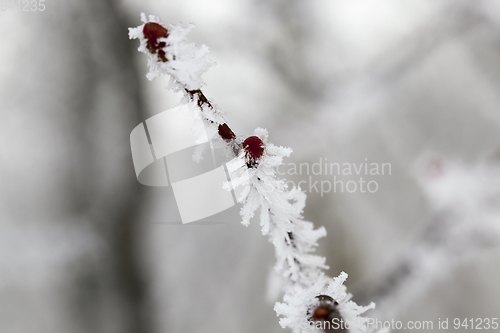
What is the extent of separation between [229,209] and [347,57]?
222mm

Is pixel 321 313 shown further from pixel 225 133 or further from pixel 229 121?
pixel 229 121

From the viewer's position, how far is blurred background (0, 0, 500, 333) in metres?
0.31

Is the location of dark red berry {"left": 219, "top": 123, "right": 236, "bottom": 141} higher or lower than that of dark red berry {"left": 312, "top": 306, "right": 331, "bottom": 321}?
higher

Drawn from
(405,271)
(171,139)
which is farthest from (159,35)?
(405,271)

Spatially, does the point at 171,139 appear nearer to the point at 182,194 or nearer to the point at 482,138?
the point at 182,194

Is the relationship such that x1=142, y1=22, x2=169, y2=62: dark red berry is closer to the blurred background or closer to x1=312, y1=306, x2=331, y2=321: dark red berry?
x1=312, y1=306, x2=331, y2=321: dark red berry

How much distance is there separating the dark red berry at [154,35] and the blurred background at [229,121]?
0.78ft

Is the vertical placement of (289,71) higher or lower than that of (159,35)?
higher

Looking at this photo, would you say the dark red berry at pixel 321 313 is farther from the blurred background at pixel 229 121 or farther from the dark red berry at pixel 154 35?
the blurred background at pixel 229 121

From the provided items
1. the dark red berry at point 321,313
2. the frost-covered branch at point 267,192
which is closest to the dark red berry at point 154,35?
the frost-covered branch at point 267,192

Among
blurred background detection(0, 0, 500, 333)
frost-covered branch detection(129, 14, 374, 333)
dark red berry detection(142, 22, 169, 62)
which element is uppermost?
blurred background detection(0, 0, 500, 333)

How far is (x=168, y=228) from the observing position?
1.16 ft

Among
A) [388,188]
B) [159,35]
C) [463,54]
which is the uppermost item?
[463,54]

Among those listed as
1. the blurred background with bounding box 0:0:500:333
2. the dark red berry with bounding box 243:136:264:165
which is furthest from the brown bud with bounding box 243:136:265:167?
the blurred background with bounding box 0:0:500:333
